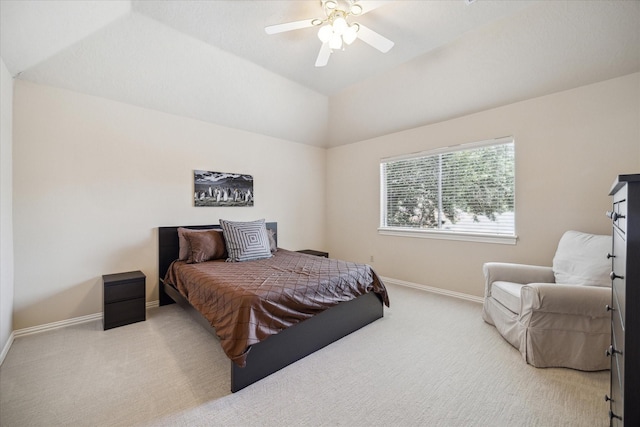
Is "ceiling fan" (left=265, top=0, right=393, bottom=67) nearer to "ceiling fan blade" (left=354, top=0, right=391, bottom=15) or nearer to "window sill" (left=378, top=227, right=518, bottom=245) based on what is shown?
"ceiling fan blade" (left=354, top=0, right=391, bottom=15)

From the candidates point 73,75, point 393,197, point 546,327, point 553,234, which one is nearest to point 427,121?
point 393,197

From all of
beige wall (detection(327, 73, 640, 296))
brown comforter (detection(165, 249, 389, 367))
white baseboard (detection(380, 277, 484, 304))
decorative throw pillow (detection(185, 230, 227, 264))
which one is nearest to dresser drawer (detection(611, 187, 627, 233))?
brown comforter (detection(165, 249, 389, 367))

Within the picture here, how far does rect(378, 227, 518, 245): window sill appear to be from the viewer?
3.26 m

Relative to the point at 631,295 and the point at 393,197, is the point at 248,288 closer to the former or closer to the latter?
the point at 631,295

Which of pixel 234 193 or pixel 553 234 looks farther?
pixel 234 193

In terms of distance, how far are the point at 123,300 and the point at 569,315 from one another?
3.94m

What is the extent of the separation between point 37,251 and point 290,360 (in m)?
2.72

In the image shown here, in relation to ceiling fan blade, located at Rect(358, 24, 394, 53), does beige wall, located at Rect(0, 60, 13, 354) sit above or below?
below

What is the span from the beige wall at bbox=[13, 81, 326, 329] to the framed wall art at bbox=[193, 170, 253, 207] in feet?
0.29

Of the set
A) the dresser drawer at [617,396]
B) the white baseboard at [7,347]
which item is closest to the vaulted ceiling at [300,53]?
→ the white baseboard at [7,347]

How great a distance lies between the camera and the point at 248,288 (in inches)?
83.9

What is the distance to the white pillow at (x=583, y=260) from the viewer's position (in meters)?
2.21

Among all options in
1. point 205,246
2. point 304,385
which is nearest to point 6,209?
point 205,246

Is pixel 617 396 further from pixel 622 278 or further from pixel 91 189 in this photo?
pixel 91 189
